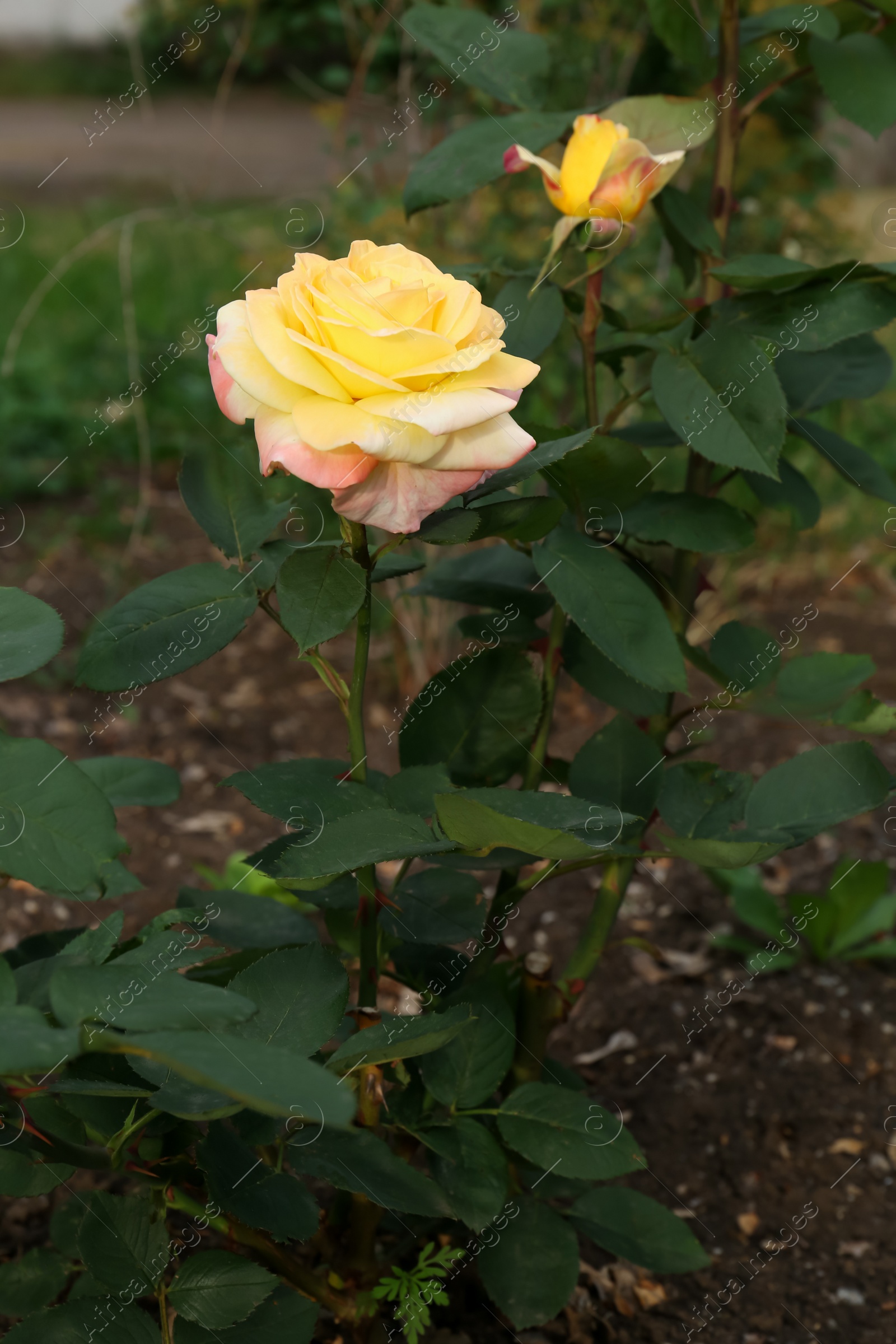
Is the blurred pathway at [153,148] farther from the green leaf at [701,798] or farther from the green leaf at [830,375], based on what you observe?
the green leaf at [701,798]

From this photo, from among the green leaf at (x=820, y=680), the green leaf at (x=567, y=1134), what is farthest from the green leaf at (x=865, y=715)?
the green leaf at (x=567, y=1134)

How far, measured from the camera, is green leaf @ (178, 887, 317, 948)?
0.97m

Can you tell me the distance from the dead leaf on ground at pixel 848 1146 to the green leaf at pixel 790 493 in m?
0.73

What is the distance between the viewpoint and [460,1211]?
2.66 ft

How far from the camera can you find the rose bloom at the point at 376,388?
63cm

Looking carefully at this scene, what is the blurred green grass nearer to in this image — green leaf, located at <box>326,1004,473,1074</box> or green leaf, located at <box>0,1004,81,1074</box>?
green leaf, located at <box>326,1004,473,1074</box>

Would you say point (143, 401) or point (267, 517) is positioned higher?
point (267, 517)

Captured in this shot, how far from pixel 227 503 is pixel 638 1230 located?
2.24 ft

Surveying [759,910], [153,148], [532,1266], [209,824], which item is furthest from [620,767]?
[153,148]

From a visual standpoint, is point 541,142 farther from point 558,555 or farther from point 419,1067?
point 419,1067

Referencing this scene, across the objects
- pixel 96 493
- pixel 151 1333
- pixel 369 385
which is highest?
pixel 369 385

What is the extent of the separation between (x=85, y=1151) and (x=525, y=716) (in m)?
0.43

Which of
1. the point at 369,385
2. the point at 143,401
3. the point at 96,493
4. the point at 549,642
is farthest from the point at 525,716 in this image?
the point at 143,401

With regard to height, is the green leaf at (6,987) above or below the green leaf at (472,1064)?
above
